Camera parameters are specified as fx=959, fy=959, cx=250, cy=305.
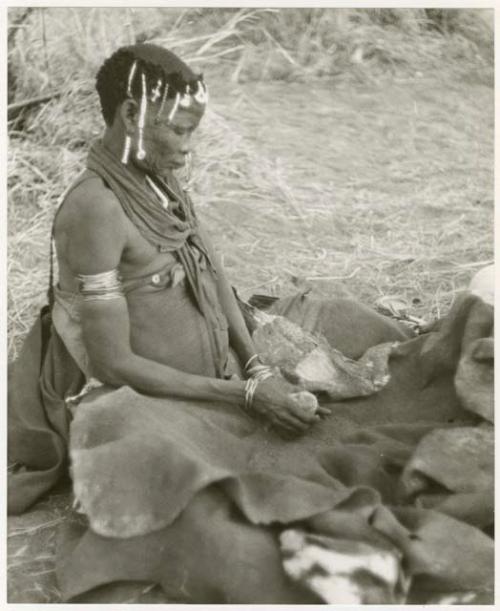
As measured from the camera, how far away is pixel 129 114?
2.52 metres

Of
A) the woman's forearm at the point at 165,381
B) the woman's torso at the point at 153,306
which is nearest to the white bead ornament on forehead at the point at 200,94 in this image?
the woman's torso at the point at 153,306

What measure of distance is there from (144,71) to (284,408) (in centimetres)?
97

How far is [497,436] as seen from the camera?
2473 mm

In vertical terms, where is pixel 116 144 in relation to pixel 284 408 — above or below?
above

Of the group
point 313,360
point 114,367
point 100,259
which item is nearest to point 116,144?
point 100,259

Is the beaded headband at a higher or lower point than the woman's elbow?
higher

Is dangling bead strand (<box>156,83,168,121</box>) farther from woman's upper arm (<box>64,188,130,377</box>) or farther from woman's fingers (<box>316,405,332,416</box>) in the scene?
woman's fingers (<box>316,405,332,416</box>)

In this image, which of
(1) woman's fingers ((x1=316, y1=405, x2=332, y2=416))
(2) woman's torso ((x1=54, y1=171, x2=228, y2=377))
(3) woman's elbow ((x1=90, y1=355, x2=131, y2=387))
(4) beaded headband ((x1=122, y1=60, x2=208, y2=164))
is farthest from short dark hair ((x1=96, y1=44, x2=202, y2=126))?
(1) woman's fingers ((x1=316, y1=405, x2=332, y2=416))

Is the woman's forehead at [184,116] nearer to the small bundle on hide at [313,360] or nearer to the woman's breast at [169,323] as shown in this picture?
the woman's breast at [169,323]

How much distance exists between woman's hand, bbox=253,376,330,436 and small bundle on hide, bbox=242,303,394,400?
211mm

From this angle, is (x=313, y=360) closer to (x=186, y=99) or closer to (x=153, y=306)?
(x=153, y=306)

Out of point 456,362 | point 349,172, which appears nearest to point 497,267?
point 456,362

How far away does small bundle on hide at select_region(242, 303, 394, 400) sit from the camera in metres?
2.88

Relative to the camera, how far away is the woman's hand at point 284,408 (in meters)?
2.62
